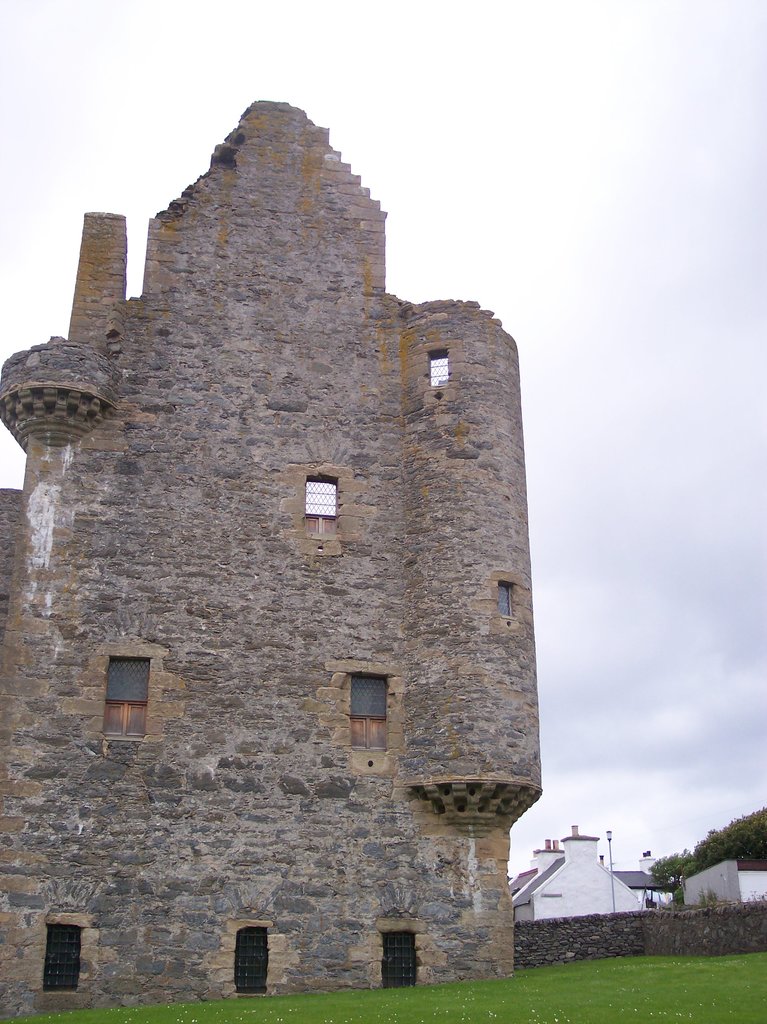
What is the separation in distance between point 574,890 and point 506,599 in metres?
21.6

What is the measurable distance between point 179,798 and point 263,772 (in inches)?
51.8

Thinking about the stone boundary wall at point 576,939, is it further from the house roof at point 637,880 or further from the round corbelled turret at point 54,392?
the house roof at point 637,880

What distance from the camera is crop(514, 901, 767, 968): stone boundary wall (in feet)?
62.4

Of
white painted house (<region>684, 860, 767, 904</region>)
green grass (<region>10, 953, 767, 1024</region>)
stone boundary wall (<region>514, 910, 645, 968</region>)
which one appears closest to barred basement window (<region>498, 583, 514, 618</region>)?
green grass (<region>10, 953, 767, 1024</region>)

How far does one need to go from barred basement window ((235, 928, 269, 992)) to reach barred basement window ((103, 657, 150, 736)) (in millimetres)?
3378

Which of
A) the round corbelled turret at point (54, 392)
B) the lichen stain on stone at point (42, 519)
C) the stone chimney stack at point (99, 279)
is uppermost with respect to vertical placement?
the stone chimney stack at point (99, 279)

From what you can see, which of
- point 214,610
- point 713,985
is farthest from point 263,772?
point 713,985

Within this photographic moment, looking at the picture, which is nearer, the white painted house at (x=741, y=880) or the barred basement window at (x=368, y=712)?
the barred basement window at (x=368, y=712)

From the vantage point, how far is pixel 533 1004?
1343 cm

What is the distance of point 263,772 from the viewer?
56.6 ft

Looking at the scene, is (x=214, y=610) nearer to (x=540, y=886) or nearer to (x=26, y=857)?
(x=26, y=857)

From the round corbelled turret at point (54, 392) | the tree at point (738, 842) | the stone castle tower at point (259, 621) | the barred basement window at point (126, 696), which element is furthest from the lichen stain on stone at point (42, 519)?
the tree at point (738, 842)

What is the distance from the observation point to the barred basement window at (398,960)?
16.6 meters

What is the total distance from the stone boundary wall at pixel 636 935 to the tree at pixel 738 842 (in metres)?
15.5
